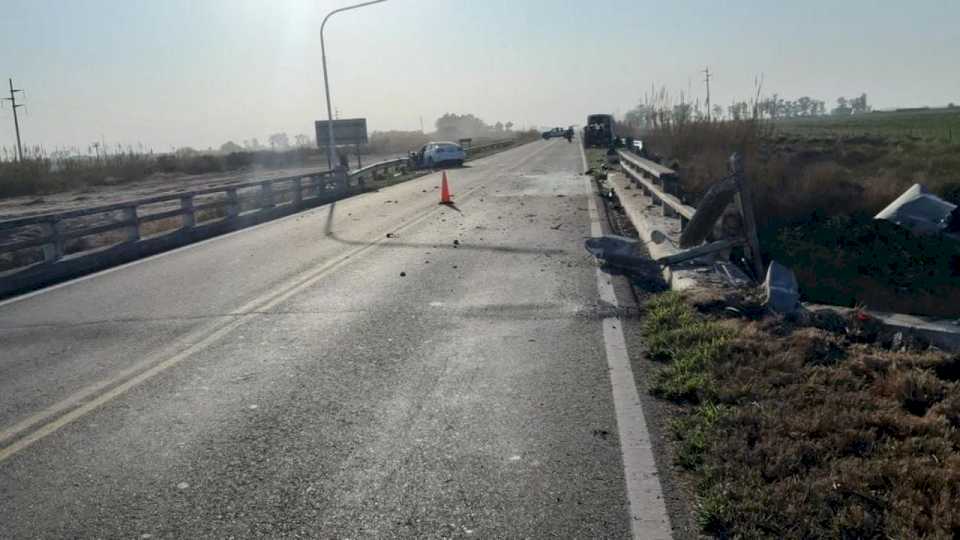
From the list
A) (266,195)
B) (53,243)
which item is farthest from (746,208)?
(266,195)

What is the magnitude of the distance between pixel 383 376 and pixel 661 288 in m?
4.48

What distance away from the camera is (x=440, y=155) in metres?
51.2

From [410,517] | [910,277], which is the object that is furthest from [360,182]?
[410,517]

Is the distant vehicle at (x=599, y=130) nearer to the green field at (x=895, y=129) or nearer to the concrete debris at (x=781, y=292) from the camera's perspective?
the green field at (x=895, y=129)

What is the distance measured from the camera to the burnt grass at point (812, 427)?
4.09 metres

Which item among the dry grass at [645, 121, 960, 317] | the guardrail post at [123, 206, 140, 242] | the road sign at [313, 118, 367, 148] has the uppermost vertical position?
the road sign at [313, 118, 367, 148]

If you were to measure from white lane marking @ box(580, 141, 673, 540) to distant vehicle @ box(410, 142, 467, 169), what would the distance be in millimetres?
42682

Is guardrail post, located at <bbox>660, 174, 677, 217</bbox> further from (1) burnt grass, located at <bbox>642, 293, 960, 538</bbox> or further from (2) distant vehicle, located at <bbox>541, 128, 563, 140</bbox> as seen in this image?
(2) distant vehicle, located at <bbox>541, 128, 563, 140</bbox>

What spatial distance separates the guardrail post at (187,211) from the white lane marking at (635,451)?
43.4ft

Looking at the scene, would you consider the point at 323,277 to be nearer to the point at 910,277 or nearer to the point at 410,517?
the point at 410,517

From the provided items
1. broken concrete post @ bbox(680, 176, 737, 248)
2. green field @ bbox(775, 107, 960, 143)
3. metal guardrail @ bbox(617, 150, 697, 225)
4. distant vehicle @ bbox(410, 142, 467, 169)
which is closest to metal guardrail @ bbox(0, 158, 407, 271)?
distant vehicle @ bbox(410, 142, 467, 169)

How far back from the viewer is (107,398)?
6840 millimetres

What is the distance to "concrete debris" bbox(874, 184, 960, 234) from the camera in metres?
15.9

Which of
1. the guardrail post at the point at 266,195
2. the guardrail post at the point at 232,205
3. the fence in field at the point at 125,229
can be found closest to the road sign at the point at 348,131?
the fence in field at the point at 125,229
